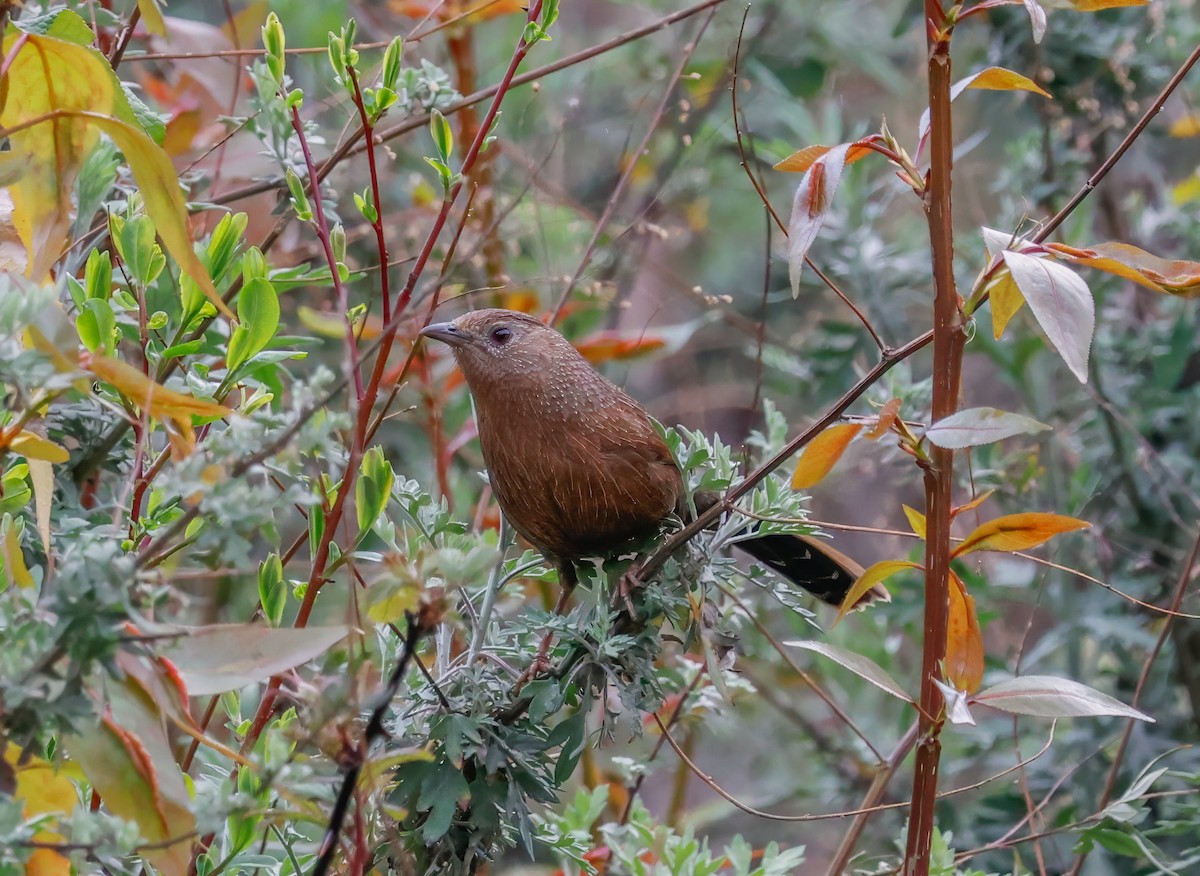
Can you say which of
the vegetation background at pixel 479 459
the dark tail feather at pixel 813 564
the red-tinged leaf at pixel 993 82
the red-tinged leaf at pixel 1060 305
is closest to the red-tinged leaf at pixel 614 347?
the vegetation background at pixel 479 459

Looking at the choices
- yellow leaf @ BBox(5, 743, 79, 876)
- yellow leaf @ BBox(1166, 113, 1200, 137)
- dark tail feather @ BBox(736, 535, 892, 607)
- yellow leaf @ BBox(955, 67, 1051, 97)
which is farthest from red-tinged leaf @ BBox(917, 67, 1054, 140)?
yellow leaf @ BBox(1166, 113, 1200, 137)

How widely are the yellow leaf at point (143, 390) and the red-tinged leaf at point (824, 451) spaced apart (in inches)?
24.8

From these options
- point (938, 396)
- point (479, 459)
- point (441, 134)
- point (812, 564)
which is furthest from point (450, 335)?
point (938, 396)

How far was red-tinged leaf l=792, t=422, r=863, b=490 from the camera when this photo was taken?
133 cm

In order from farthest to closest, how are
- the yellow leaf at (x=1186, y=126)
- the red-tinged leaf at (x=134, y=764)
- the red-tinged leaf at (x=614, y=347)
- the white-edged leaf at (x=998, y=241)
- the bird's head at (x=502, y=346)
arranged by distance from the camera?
the yellow leaf at (x=1186, y=126) < the red-tinged leaf at (x=614, y=347) < the bird's head at (x=502, y=346) < the white-edged leaf at (x=998, y=241) < the red-tinged leaf at (x=134, y=764)

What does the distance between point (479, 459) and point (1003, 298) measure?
2.44 m

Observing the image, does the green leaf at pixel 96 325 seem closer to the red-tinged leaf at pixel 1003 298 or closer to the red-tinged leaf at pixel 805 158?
the red-tinged leaf at pixel 805 158

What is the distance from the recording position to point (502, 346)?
2.52 metres

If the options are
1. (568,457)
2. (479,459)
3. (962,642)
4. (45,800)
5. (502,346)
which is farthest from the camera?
(479,459)

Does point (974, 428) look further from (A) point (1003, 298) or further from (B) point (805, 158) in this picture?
(B) point (805, 158)

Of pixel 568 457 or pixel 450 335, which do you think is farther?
pixel 450 335

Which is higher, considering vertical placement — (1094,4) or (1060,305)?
(1094,4)

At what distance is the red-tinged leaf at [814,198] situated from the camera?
132 cm

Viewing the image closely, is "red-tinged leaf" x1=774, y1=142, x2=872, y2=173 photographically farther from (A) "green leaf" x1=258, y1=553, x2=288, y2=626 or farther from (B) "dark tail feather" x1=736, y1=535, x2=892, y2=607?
(B) "dark tail feather" x1=736, y1=535, x2=892, y2=607
